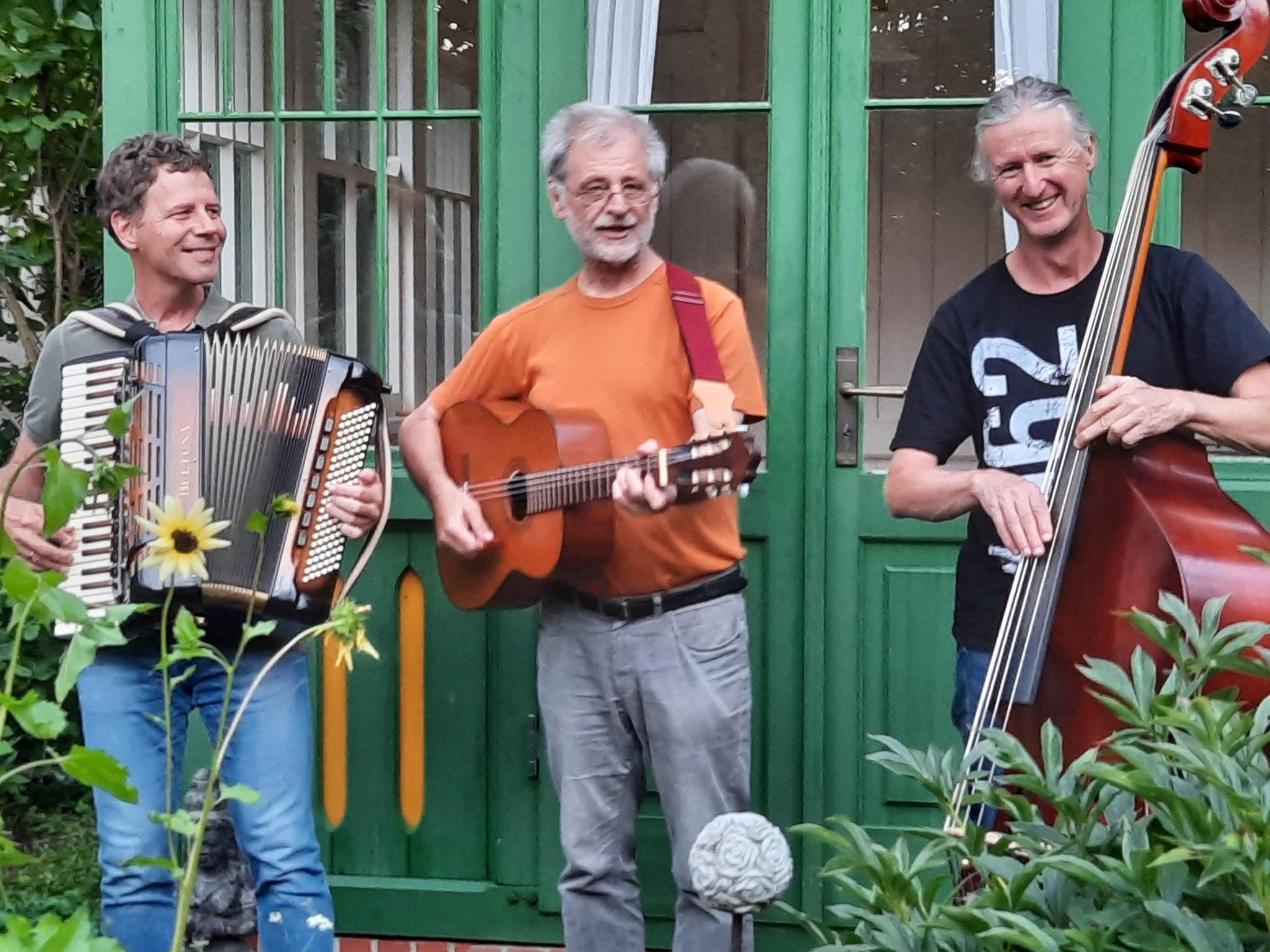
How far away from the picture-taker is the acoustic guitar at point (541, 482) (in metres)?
2.71

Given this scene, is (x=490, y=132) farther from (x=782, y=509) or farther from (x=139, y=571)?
(x=139, y=571)

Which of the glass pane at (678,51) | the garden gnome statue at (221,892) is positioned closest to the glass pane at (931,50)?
the glass pane at (678,51)

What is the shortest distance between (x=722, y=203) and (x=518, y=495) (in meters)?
1.06

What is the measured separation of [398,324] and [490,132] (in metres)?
0.50

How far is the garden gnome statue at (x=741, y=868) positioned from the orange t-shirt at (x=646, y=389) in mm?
1337

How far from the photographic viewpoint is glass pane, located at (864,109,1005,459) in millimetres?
3611

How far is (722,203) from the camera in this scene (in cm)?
371

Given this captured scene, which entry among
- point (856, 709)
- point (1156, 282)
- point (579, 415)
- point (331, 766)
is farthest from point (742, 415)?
point (331, 766)

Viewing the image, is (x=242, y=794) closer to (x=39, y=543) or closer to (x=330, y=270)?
(x=39, y=543)

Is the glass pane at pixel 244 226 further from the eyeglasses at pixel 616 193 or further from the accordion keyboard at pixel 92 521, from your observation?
the eyeglasses at pixel 616 193

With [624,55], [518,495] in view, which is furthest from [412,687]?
[624,55]

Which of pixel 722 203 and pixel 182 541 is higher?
pixel 722 203

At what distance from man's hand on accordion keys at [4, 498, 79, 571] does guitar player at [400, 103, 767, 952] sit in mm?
666

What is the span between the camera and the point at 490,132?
12.2ft
